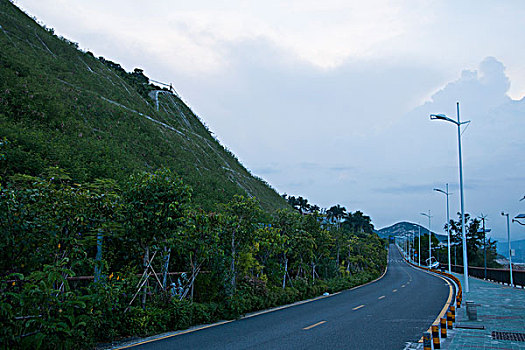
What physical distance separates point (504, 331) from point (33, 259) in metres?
12.9

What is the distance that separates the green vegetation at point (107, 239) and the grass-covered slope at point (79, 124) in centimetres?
14

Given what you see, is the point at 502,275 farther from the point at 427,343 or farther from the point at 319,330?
the point at 427,343

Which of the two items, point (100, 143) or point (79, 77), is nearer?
point (100, 143)

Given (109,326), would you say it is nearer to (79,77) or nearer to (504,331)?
(504,331)

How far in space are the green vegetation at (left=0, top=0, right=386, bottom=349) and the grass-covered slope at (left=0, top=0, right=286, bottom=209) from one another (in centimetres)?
14

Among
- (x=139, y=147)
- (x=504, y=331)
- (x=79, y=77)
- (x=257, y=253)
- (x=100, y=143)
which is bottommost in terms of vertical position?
(x=504, y=331)

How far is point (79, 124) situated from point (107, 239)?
19.8 m

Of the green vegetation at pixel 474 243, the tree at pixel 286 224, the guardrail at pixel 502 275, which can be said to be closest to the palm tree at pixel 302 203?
the green vegetation at pixel 474 243

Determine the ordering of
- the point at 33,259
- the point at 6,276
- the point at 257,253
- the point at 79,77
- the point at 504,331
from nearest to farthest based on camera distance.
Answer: the point at 6,276 → the point at 33,259 → the point at 504,331 → the point at 257,253 → the point at 79,77

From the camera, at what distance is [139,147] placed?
36.3 metres

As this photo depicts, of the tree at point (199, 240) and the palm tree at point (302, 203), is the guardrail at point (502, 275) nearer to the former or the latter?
the tree at point (199, 240)

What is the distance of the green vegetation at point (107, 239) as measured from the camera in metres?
8.70

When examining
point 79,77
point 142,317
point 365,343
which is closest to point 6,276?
point 142,317

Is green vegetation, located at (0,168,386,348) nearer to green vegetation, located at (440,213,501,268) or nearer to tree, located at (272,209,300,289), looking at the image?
tree, located at (272,209,300,289)
